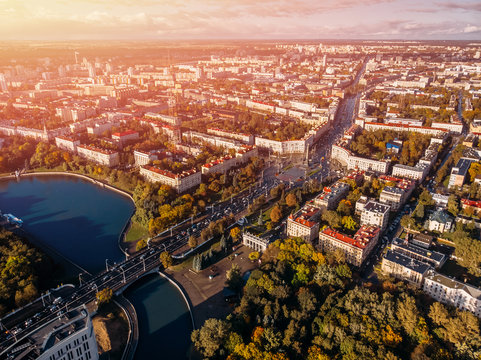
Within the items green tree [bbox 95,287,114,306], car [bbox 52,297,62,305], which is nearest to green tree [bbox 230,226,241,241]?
green tree [bbox 95,287,114,306]

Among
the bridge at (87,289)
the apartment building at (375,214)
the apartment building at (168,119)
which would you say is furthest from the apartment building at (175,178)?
the apartment building at (168,119)

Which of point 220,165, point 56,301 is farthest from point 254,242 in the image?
point 220,165

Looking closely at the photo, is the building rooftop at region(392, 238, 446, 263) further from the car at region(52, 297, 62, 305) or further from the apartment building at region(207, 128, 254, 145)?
the apartment building at region(207, 128, 254, 145)

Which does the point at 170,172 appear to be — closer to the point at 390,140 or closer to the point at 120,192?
the point at 120,192

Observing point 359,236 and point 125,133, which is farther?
point 125,133

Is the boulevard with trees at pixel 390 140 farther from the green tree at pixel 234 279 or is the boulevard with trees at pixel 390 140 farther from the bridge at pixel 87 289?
the green tree at pixel 234 279

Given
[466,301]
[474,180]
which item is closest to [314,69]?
[474,180]
